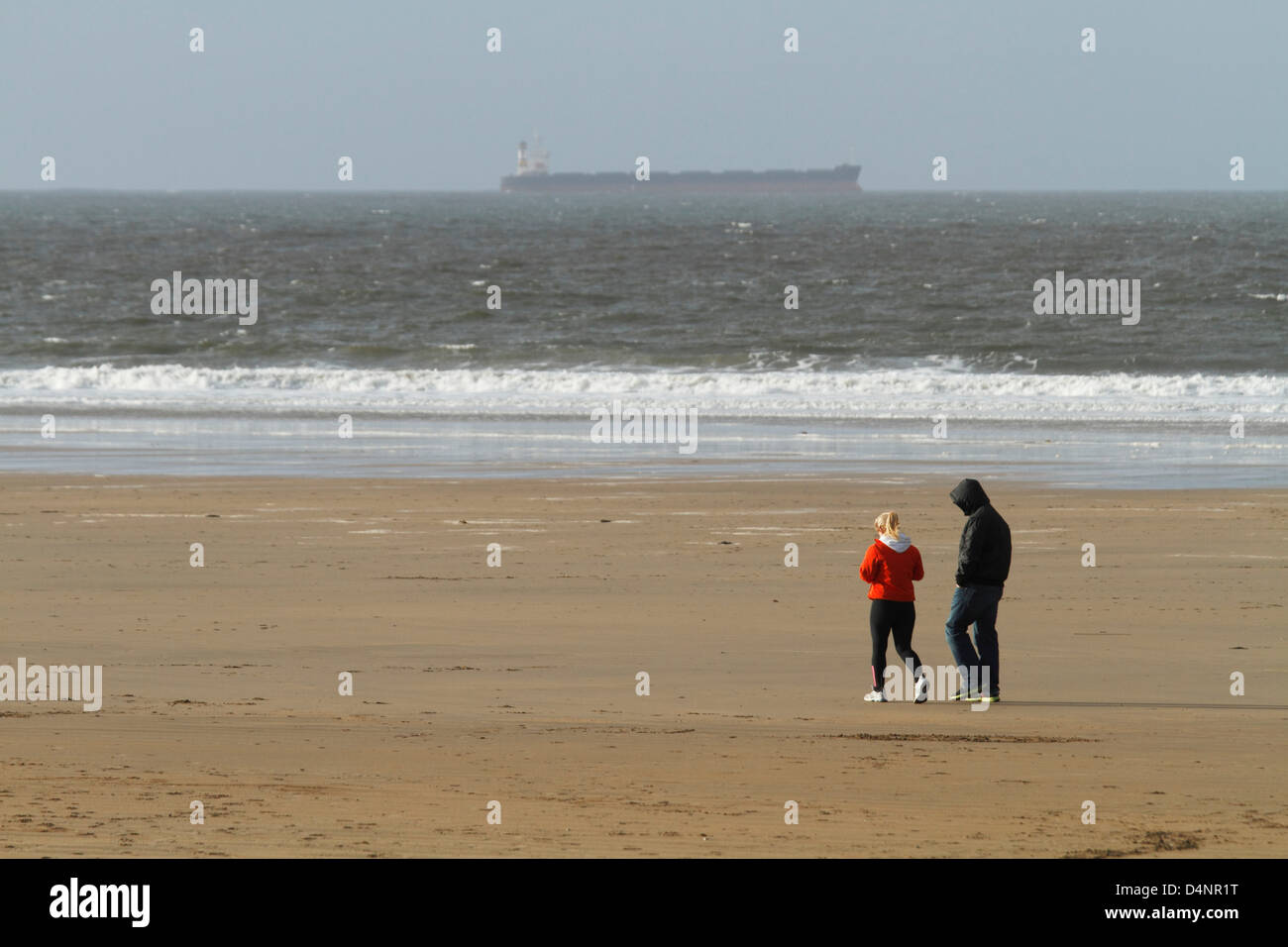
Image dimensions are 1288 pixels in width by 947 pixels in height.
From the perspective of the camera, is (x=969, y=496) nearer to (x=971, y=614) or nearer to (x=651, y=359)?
(x=971, y=614)

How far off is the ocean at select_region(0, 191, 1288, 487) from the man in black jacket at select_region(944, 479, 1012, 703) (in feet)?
27.7

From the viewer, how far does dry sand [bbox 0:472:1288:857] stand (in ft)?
18.4

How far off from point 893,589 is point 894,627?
19cm

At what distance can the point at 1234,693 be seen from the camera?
7.89 m

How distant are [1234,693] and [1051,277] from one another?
49.7 m

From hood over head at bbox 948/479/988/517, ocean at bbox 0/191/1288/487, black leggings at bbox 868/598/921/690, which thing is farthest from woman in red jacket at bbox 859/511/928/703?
ocean at bbox 0/191/1288/487

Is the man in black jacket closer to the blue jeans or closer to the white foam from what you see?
the blue jeans

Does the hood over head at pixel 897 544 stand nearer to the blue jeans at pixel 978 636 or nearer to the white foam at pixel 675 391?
the blue jeans at pixel 978 636

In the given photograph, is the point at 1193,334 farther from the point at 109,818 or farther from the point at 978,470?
the point at 109,818

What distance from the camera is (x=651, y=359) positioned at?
115ft

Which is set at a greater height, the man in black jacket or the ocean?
the ocean

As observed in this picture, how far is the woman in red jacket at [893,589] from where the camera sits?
796 centimetres

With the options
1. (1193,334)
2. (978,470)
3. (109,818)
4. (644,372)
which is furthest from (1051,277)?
(109,818)

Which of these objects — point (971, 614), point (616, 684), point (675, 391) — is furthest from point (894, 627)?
point (675, 391)
